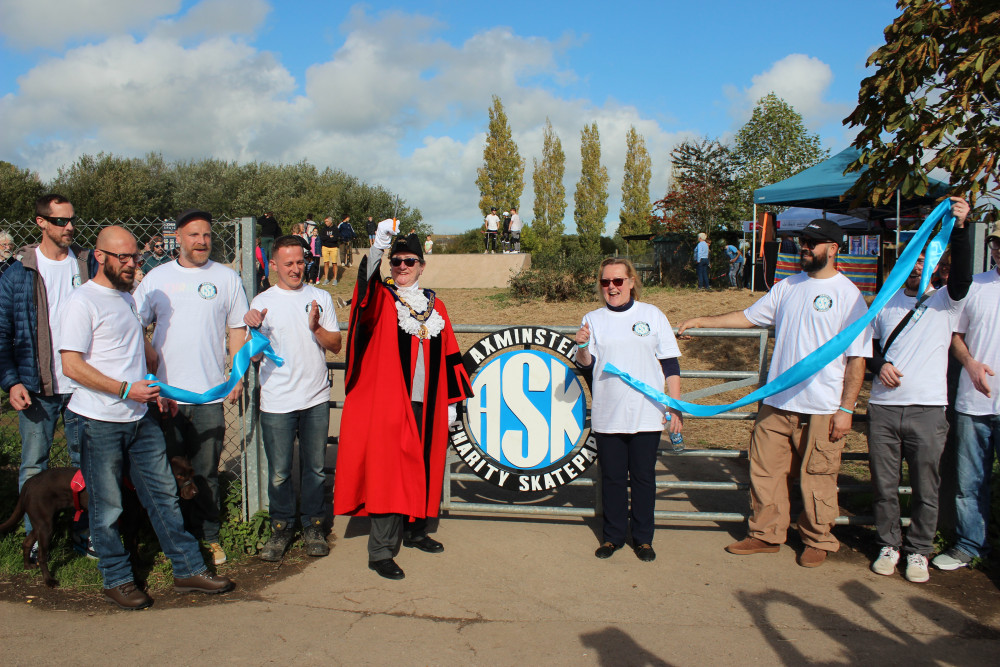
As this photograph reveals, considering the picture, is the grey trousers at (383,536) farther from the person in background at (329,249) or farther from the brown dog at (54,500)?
the person in background at (329,249)

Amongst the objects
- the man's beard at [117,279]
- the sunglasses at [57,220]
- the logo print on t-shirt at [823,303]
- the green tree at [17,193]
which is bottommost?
the logo print on t-shirt at [823,303]

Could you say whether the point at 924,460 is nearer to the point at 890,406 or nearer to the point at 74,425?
the point at 890,406

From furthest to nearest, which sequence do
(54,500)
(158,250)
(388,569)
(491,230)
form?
(491,230)
(158,250)
(388,569)
(54,500)

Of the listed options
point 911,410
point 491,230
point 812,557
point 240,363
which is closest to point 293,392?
point 240,363

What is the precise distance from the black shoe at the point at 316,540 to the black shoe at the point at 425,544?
0.53 meters

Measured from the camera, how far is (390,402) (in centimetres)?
431

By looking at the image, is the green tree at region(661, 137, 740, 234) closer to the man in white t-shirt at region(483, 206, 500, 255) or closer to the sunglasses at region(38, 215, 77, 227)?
the man in white t-shirt at region(483, 206, 500, 255)

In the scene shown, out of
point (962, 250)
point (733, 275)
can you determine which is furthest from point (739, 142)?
point (962, 250)

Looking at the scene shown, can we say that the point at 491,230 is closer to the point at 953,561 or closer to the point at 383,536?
the point at 383,536

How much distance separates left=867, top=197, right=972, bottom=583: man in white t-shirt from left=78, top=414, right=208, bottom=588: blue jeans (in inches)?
Answer: 160

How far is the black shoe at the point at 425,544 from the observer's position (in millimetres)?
4605

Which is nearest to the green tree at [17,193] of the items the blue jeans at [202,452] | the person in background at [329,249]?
the person in background at [329,249]

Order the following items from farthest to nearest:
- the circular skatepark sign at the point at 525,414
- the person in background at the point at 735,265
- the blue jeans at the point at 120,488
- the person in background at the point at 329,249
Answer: the person in background at the point at 329,249, the person in background at the point at 735,265, the circular skatepark sign at the point at 525,414, the blue jeans at the point at 120,488

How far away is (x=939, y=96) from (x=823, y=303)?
3.18 m
